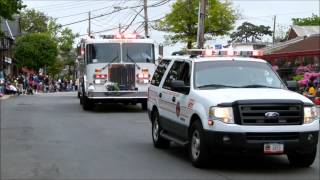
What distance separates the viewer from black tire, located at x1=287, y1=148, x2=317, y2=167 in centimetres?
1017

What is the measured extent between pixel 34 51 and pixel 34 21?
2279 cm

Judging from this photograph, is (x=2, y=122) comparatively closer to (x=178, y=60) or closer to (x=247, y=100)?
(x=178, y=60)

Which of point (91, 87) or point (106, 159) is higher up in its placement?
point (91, 87)

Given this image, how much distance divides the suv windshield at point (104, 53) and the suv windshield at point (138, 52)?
29 centimetres

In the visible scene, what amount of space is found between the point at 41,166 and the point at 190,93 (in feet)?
8.94

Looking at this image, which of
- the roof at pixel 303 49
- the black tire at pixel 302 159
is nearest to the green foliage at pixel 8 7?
the roof at pixel 303 49

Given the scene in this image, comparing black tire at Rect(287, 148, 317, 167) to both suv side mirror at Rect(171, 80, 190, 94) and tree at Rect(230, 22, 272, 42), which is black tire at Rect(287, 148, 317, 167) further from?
tree at Rect(230, 22, 272, 42)

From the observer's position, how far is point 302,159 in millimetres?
10320

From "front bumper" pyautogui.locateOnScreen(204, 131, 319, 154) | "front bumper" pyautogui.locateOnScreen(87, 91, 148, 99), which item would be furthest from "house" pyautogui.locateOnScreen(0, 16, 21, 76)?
"front bumper" pyautogui.locateOnScreen(204, 131, 319, 154)

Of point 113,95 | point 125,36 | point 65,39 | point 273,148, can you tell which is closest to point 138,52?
point 125,36

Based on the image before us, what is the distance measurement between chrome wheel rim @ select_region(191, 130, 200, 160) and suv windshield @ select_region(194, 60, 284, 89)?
863 mm

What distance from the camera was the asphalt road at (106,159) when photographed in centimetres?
972

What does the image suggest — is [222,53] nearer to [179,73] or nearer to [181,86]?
[179,73]

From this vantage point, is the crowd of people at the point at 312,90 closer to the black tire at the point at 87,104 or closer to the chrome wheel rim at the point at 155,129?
the black tire at the point at 87,104
